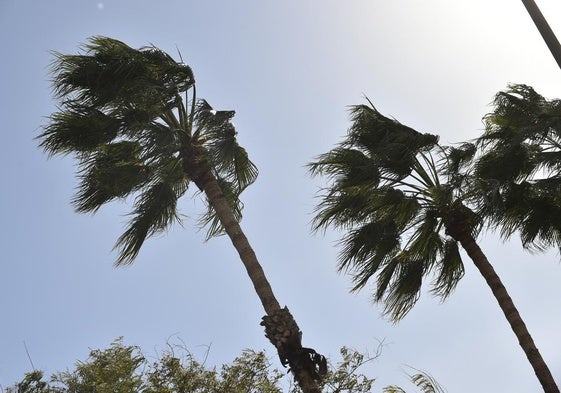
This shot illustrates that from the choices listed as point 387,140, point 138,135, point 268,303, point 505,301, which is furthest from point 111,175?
point 505,301

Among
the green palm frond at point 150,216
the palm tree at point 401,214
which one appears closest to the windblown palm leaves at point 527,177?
the palm tree at point 401,214

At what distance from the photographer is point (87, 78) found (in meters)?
10.3

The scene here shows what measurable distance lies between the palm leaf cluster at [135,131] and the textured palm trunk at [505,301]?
464 centimetres

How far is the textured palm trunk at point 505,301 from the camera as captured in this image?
398 inches

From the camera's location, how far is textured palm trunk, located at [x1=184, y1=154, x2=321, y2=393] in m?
8.37

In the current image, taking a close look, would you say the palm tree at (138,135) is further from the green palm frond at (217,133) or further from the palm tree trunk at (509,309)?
the palm tree trunk at (509,309)

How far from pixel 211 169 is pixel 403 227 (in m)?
3.88

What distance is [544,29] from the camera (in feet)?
17.5

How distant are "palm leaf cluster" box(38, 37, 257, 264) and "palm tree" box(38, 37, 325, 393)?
2 cm

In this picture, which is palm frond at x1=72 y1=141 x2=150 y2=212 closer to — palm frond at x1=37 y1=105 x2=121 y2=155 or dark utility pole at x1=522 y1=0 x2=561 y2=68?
palm frond at x1=37 y1=105 x2=121 y2=155

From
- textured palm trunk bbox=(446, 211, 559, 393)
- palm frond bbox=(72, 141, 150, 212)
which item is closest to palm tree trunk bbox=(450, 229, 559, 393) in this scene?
textured palm trunk bbox=(446, 211, 559, 393)

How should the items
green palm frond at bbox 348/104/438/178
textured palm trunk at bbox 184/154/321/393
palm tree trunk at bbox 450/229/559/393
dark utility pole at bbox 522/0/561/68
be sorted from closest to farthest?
dark utility pole at bbox 522/0/561/68 → textured palm trunk at bbox 184/154/321/393 → palm tree trunk at bbox 450/229/559/393 → green palm frond at bbox 348/104/438/178

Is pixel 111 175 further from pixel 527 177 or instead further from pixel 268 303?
pixel 527 177

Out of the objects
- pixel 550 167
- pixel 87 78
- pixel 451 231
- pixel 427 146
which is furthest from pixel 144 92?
pixel 550 167
